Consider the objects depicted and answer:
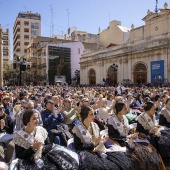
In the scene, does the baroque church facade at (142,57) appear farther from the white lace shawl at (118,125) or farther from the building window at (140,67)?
the white lace shawl at (118,125)

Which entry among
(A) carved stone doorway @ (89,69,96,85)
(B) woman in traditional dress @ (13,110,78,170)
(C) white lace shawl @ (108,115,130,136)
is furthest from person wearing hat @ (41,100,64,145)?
(A) carved stone doorway @ (89,69,96,85)

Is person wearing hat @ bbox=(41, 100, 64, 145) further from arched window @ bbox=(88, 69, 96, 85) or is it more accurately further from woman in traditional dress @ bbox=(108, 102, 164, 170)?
arched window @ bbox=(88, 69, 96, 85)

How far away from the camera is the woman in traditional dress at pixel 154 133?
5.14m

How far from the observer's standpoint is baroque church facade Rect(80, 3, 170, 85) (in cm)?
2895

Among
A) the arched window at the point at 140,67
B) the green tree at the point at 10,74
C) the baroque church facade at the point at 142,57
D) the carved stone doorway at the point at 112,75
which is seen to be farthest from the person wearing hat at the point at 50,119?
→ the green tree at the point at 10,74

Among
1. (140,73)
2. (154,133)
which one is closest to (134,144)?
(154,133)

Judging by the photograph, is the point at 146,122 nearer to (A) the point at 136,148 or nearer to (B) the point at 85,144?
(A) the point at 136,148

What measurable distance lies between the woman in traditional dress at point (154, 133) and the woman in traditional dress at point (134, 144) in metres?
0.24

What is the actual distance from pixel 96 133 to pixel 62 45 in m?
46.7

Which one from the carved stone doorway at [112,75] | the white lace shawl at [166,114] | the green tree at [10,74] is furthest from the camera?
the green tree at [10,74]

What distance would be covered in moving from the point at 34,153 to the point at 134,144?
2058 mm

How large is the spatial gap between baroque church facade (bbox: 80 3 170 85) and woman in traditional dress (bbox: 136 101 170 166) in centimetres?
2404

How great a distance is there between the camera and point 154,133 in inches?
205

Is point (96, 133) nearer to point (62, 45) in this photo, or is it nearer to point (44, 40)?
point (62, 45)
